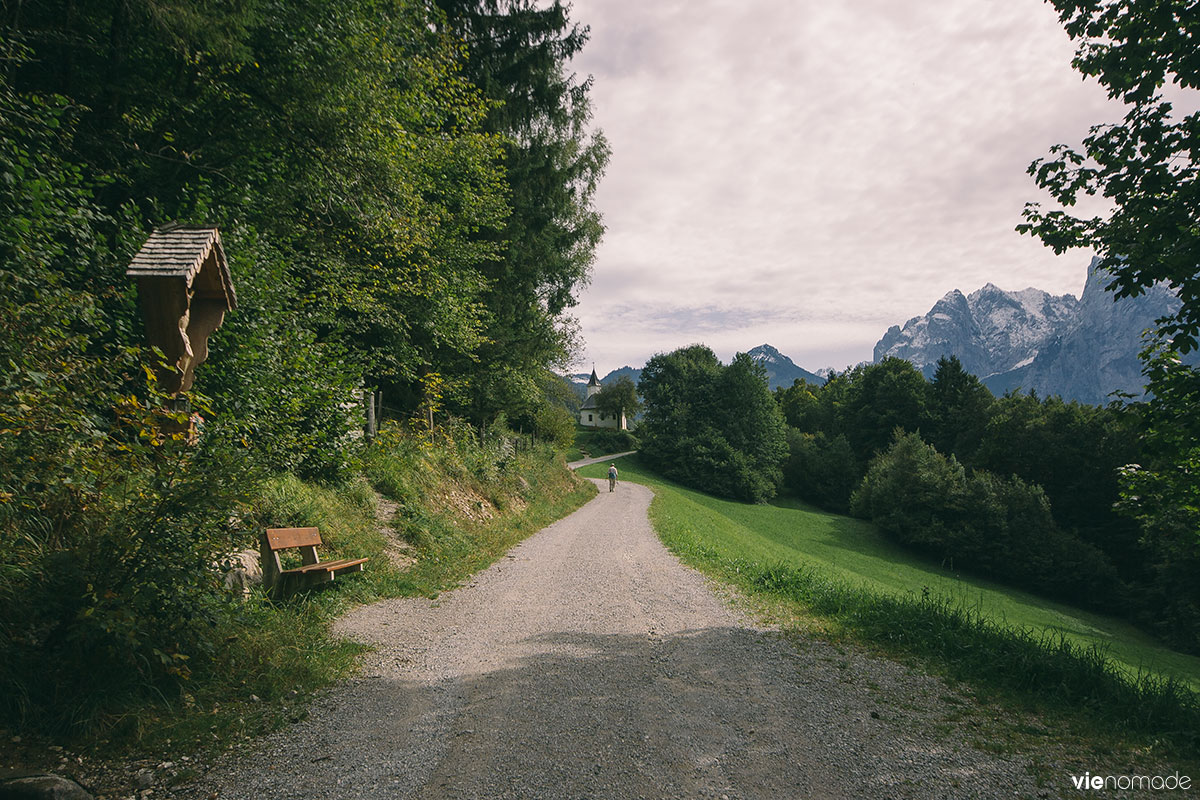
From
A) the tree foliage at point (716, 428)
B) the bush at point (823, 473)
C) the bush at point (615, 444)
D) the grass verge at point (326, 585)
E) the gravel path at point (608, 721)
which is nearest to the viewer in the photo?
the gravel path at point (608, 721)

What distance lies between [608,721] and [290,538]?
475 centimetres

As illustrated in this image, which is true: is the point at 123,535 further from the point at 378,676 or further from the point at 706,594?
the point at 706,594

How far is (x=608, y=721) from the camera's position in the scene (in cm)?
451

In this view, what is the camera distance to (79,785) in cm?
312

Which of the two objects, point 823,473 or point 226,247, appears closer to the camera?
point 226,247

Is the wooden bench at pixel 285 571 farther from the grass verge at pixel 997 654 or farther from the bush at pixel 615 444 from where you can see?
the bush at pixel 615 444

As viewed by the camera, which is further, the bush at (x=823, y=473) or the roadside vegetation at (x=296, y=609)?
the bush at (x=823, y=473)

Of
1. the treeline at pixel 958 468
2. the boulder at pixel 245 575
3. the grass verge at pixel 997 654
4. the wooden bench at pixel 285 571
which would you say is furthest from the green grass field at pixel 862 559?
the boulder at pixel 245 575

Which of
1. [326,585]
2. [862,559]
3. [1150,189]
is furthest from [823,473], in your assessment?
[326,585]

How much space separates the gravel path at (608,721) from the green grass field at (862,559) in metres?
7.85

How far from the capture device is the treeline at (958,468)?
3250 cm

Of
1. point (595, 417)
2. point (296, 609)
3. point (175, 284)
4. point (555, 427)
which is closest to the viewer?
point (175, 284)

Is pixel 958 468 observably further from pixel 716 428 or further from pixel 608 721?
pixel 608 721

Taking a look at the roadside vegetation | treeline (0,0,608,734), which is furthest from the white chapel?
the roadside vegetation
